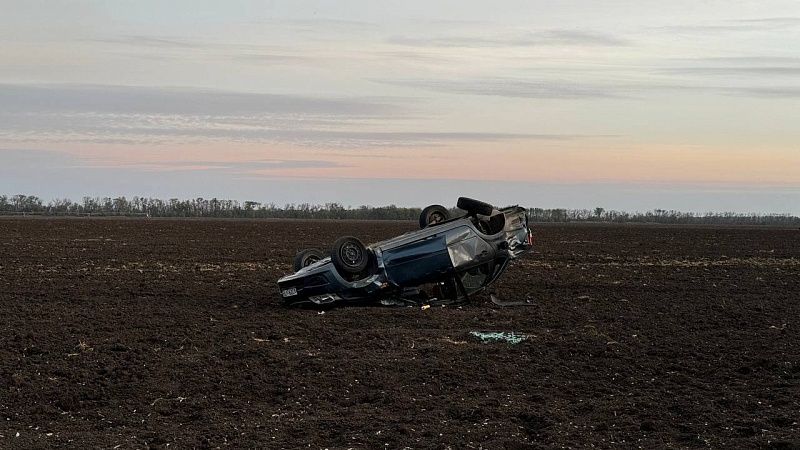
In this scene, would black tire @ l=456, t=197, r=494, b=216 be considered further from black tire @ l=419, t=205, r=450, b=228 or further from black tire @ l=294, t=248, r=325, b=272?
black tire @ l=294, t=248, r=325, b=272

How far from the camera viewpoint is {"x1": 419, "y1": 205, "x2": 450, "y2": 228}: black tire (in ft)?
54.9

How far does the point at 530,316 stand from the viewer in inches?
565

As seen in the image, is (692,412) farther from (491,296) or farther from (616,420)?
(491,296)

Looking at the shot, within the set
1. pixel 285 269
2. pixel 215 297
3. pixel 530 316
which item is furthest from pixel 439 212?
pixel 285 269

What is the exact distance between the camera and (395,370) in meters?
10.1

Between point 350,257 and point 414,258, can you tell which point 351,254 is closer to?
point 350,257

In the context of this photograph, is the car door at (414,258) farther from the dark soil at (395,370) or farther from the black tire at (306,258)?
the black tire at (306,258)

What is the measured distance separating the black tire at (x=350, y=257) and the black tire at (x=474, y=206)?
2146 mm

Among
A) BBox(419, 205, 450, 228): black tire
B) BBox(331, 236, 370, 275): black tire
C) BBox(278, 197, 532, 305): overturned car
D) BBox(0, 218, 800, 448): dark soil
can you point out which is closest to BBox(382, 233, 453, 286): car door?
BBox(278, 197, 532, 305): overturned car

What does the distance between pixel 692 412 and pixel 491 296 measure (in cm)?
767

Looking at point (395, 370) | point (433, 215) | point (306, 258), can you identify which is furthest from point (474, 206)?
point (395, 370)

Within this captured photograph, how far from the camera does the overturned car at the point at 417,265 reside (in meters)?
14.7

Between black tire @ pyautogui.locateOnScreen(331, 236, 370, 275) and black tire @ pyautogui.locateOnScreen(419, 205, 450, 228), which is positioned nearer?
black tire @ pyautogui.locateOnScreen(331, 236, 370, 275)

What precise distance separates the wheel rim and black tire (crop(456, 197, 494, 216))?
7.14ft
